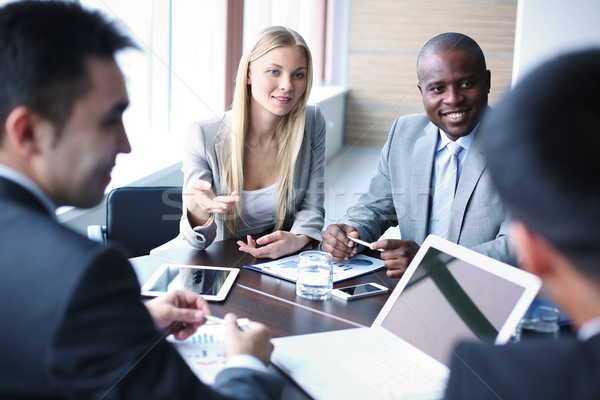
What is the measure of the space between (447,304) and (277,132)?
0.91 meters

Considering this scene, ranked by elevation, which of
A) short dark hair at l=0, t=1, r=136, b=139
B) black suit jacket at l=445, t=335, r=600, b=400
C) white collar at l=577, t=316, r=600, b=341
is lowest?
black suit jacket at l=445, t=335, r=600, b=400

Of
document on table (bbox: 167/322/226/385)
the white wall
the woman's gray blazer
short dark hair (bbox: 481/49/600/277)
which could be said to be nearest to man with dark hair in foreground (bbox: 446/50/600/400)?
short dark hair (bbox: 481/49/600/277)

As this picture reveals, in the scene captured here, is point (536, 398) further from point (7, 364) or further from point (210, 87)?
point (210, 87)

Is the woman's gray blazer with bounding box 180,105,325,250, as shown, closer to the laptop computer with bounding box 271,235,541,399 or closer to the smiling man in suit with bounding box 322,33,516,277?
the smiling man in suit with bounding box 322,33,516,277

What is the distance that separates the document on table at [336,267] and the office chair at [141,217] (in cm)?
45

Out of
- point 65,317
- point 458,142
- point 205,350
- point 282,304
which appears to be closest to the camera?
point 65,317

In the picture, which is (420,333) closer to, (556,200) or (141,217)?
(556,200)

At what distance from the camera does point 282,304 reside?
3.38 ft

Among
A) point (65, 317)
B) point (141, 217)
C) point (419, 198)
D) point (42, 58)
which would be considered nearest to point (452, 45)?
point (419, 198)

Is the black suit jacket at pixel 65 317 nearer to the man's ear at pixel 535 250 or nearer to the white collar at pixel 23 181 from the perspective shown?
the white collar at pixel 23 181

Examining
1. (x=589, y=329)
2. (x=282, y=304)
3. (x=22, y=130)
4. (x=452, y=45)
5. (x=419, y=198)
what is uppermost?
(x=452, y=45)

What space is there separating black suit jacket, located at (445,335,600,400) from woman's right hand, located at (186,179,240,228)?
0.82 meters

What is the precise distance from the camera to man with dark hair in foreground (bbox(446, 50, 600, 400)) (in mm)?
381

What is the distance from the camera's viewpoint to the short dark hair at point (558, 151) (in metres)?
0.38
